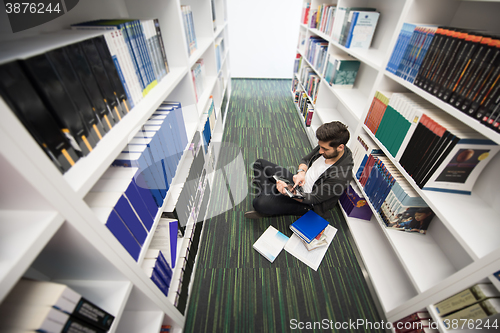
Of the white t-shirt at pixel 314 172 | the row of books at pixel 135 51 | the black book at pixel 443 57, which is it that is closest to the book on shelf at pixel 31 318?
the row of books at pixel 135 51

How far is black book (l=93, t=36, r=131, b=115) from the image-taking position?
0.68 meters

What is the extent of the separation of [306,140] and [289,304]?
2.08 metres

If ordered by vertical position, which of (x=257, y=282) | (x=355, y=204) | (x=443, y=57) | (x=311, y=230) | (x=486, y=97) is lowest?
(x=257, y=282)

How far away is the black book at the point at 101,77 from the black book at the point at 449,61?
1.45 meters

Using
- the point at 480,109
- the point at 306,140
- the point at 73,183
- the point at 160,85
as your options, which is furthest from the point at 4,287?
the point at 306,140

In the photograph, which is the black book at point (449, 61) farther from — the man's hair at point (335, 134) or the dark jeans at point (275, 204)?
the dark jeans at point (275, 204)

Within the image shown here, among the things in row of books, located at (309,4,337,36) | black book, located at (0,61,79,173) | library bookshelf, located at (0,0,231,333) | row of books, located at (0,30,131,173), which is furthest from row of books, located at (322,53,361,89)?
black book, located at (0,61,79,173)

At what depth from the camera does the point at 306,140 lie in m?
2.84

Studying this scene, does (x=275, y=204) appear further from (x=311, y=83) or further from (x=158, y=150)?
(x=311, y=83)

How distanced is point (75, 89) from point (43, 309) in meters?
0.57

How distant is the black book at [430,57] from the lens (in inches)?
37.2

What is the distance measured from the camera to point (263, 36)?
14.6 ft

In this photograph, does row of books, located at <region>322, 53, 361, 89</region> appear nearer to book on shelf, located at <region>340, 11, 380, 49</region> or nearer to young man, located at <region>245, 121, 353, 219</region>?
book on shelf, located at <region>340, 11, 380, 49</region>

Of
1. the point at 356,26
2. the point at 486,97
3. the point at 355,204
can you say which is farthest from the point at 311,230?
the point at 356,26
